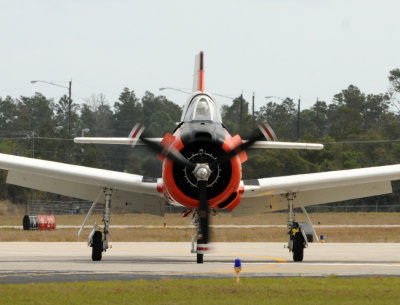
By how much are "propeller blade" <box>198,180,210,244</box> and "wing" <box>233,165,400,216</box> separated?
3.35 meters

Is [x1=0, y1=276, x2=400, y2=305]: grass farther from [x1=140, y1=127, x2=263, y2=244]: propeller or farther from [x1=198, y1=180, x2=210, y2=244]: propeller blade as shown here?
[x1=140, y1=127, x2=263, y2=244]: propeller

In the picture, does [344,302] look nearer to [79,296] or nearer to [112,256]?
[79,296]

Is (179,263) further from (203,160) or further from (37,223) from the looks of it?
(37,223)

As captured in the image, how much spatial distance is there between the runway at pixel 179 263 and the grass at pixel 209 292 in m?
1.62

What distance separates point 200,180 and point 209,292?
4644mm

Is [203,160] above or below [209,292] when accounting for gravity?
above

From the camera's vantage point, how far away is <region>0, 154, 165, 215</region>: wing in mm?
22547

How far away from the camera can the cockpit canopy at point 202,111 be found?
1981 cm

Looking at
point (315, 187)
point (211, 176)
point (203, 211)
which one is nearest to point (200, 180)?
point (211, 176)

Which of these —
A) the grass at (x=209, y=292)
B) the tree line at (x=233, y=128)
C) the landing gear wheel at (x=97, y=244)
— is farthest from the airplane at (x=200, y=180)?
the tree line at (x=233, y=128)

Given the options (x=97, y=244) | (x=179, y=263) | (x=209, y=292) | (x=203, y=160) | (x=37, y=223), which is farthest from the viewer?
(x=37, y=223)

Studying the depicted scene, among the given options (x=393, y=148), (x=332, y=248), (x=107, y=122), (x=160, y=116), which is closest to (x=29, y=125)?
(x=107, y=122)

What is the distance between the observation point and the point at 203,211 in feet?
62.8

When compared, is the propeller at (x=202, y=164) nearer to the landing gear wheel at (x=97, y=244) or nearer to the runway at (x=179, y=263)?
the runway at (x=179, y=263)
